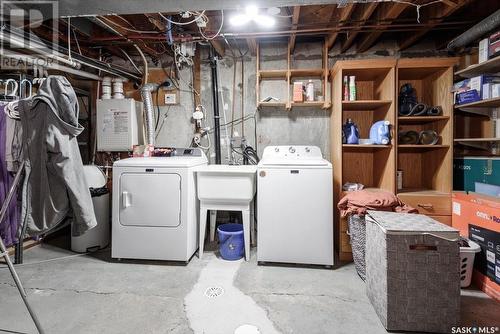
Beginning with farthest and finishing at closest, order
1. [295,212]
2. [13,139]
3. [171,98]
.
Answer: [171,98], [295,212], [13,139]

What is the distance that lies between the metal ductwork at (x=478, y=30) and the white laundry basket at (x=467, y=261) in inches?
68.5

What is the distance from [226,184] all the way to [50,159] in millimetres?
1433

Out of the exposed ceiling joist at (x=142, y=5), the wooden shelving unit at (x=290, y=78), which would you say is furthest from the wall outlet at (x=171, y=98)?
the exposed ceiling joist at (x=142, y=5)

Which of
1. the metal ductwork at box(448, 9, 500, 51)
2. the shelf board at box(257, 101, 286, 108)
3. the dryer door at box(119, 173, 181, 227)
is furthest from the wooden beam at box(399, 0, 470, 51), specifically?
the dryer door at box(119, 173, 181, 227)

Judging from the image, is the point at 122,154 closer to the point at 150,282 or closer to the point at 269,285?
the point at 150,282

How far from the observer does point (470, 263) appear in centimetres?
211

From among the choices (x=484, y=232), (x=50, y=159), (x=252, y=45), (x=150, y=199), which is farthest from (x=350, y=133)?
(x=50, y=159)

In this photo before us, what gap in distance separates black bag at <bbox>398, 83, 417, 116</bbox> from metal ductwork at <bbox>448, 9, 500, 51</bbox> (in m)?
0.52

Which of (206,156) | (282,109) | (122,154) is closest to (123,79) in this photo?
(122,154)

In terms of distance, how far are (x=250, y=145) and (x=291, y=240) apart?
1.32 metres

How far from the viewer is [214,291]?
6.88 feet

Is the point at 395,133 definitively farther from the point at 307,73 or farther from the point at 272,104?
the point at 272,104

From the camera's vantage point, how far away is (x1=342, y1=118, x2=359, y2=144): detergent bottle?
9.10ft

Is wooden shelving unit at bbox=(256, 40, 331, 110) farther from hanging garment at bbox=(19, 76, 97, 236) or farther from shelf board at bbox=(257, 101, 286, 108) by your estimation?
hanging garment at bbox=(19, 76, 97, 236)
